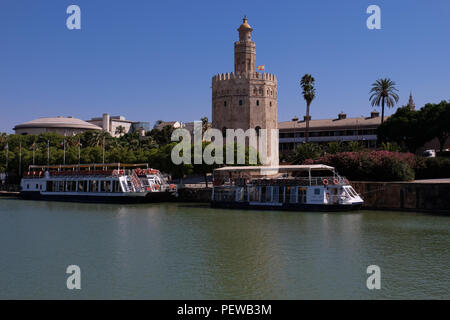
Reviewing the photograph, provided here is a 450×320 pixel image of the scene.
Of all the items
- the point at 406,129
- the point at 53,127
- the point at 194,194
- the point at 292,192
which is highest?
the point at 53,127

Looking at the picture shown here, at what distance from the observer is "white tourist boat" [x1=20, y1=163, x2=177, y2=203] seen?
161 ft

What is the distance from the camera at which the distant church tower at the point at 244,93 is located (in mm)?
65625

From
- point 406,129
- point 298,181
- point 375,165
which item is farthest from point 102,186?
point 406,129

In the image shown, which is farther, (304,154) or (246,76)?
(246,76)

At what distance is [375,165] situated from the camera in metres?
43.7

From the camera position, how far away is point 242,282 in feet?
60.5

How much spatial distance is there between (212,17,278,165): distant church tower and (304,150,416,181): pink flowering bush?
20720mm

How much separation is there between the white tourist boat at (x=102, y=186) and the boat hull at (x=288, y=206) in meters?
7.39

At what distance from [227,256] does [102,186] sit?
107 ft

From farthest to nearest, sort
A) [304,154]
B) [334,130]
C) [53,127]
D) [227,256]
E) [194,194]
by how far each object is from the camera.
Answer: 1. [53,127]
2. [334,130]
3. [304,154]
4. [194,194]
5. [227,256]

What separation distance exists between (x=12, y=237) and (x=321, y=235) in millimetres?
17227

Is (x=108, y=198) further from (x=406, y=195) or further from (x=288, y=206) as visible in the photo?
(x=406, y=195)

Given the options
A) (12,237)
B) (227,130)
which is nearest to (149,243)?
(12,237)
